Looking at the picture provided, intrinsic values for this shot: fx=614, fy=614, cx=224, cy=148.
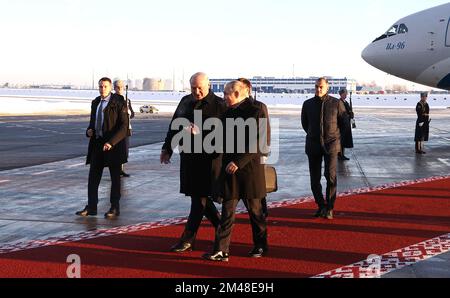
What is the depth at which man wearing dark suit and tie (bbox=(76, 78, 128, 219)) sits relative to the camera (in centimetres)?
804

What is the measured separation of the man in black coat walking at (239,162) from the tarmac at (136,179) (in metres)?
1.51

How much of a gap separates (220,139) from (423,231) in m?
2.95

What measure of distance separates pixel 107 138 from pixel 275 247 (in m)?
2.79

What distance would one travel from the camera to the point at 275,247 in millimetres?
6598

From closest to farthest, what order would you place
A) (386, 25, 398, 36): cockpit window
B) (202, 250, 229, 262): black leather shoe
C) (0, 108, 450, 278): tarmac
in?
(202, 250, 229, 262): black leather shoe
(0, 108, 450, 278): tarmac
(386, 25, 398, 36): cockpit window

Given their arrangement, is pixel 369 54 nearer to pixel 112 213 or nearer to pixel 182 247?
pixel 112 213

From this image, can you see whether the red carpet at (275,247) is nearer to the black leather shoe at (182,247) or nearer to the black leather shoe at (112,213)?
the black leather shoe at (182,247)

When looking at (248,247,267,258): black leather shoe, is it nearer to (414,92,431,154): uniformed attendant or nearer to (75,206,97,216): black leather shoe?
(75,206,97,216): black leather shoe

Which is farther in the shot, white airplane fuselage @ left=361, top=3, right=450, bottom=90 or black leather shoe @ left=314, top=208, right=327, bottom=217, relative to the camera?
white airplane fuselage @ left=361, top=3, right=450, bottom=90

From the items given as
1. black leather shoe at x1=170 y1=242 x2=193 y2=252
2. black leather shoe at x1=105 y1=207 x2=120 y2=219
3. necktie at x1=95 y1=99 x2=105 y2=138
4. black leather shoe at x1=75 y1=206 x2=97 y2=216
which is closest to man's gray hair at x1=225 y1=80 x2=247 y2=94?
black leather shoe at x1=170 y1=242 x2=193 y2=252

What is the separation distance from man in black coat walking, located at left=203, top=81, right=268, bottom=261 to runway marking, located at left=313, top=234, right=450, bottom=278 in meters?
0.98

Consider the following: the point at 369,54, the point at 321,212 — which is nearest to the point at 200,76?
the point at 321,212

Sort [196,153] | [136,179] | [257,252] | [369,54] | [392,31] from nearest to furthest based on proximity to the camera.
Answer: [257,252], [196,153], [136,179], [392,31], [369,54]
